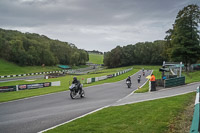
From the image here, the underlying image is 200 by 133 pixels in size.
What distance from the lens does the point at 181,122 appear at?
235 inches

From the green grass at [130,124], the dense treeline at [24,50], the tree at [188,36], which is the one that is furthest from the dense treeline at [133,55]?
the green grass at [130,124]

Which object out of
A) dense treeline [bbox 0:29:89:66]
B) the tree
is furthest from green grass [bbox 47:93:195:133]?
dense treeline [bbox 0:29:89:66]

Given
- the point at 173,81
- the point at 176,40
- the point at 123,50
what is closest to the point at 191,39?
the point at 176,40

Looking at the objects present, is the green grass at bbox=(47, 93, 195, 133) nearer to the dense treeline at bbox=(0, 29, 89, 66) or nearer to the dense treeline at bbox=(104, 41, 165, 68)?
the dense treeline at bbox=(0, 29, 89, 66)

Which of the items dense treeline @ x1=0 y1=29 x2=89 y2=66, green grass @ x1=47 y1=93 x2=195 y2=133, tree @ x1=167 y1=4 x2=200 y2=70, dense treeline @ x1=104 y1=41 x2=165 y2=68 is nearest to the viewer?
green grass @ x1=47 y1=93 x2=195 y2=133

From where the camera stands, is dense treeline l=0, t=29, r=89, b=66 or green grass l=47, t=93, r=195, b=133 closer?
green grass l=47, t=93, r=195, b=133

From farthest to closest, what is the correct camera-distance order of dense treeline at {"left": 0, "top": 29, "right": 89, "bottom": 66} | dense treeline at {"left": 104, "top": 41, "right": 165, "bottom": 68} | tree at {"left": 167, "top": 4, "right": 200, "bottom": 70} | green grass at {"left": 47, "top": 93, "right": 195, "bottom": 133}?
Answer: dense treeline at {"left": 104, "top": 41, "right": 165, "bottom": 68}, dense treeline at {"left": 0, "top": 29, "right": 89, "bottom": 66}, tree at {"left": 167, "top": 4, "right": 200, "bottom": 70}, green grass at {"left": 47, "top": 93, "right": 195, "bottom": 133}

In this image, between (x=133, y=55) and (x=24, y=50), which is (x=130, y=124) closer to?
(x=24, y=50)

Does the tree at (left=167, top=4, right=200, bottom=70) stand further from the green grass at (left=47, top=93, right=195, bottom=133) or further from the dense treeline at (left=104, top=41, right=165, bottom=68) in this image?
the dense treeline at (left=104, top=41, right=165, bottom=68)

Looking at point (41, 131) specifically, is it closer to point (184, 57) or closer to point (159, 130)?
point (159, 130)

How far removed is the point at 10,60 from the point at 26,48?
9.99 meters

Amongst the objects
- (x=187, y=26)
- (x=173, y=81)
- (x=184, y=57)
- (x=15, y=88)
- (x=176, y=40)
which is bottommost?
(x=15, y=88)

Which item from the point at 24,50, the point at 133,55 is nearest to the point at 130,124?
the point at 24,50

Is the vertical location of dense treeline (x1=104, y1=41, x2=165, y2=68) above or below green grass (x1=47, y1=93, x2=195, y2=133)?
above
